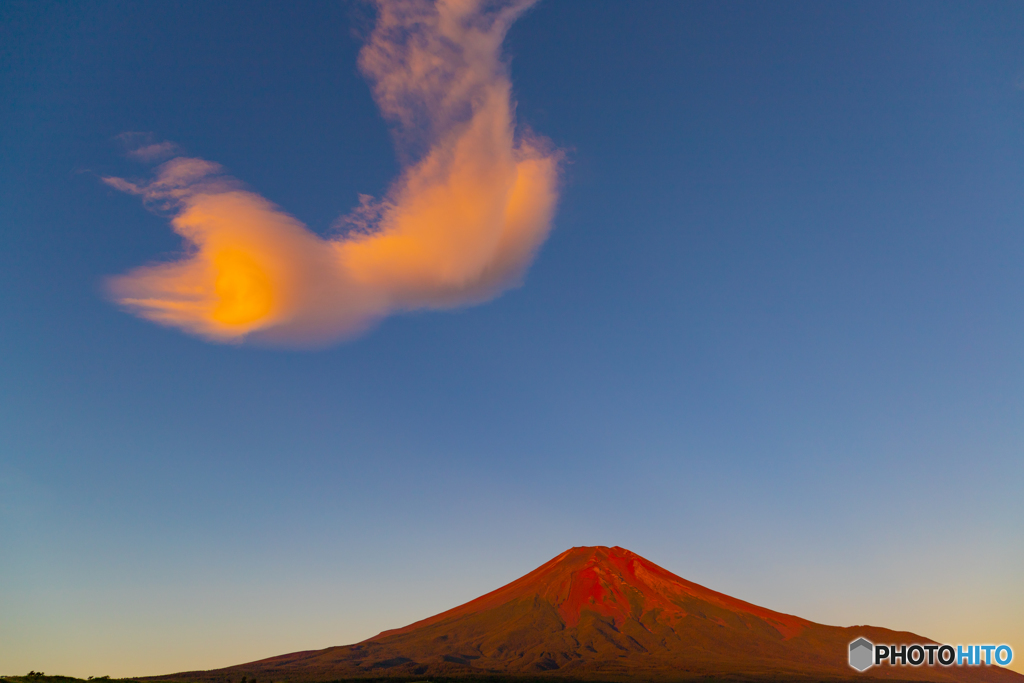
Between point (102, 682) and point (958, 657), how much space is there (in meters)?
155

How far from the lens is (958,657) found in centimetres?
9881

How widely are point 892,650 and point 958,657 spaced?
134 ft

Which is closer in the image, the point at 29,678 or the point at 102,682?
the point at 29,678

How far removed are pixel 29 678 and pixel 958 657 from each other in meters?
150

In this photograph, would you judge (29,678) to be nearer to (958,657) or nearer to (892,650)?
(958,657)

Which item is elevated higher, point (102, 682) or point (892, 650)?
point (892, 650)

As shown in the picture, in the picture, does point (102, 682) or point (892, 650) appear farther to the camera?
point (892, 650)

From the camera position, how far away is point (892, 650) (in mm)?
134375

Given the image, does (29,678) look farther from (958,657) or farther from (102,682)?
(958,657)

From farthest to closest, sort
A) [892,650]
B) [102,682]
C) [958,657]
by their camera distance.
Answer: [892,650]
[102,682]
[958,657]

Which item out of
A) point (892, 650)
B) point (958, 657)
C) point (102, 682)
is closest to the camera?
point (958, 657)

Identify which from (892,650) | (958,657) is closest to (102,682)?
(958,657)

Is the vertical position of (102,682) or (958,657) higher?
(958,657)

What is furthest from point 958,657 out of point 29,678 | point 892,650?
point 29,678
